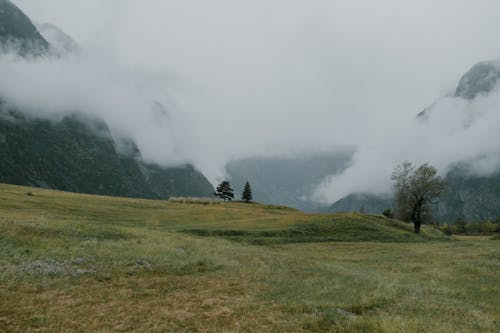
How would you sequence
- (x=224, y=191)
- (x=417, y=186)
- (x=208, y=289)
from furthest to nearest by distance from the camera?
(x=224, y=191) < (x=417, y=186) < (x=208, y=289)

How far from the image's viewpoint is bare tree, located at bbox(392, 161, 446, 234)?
262 feet

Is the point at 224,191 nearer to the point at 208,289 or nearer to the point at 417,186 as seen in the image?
the point at 417,186

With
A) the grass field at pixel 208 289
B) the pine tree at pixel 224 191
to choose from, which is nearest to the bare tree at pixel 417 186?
the grass field at pixel 208 289

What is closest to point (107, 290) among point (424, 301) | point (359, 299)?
point (359, 299)

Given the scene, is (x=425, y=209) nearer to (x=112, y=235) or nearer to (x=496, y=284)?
(x=496, y=284)

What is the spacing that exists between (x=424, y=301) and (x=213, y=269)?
13.8 meters

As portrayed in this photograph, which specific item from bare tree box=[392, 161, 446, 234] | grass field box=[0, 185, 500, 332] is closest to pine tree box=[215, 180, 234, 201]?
bare tree box=[392, 161, 446, 234]

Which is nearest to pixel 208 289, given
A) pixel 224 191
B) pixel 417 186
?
pixel 417 186

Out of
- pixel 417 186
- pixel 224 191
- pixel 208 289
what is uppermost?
pixel 224 191

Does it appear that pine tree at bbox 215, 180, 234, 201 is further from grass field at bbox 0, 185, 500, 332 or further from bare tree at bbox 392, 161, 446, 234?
grass field at bbox 0, 185, 500, 332

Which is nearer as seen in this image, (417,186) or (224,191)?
(417,186)

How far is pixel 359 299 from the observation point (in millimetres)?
17875

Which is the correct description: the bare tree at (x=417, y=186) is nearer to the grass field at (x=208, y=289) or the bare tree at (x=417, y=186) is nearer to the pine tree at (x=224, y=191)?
the grass field at (x=208, y=289)

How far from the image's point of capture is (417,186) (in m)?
80.8
